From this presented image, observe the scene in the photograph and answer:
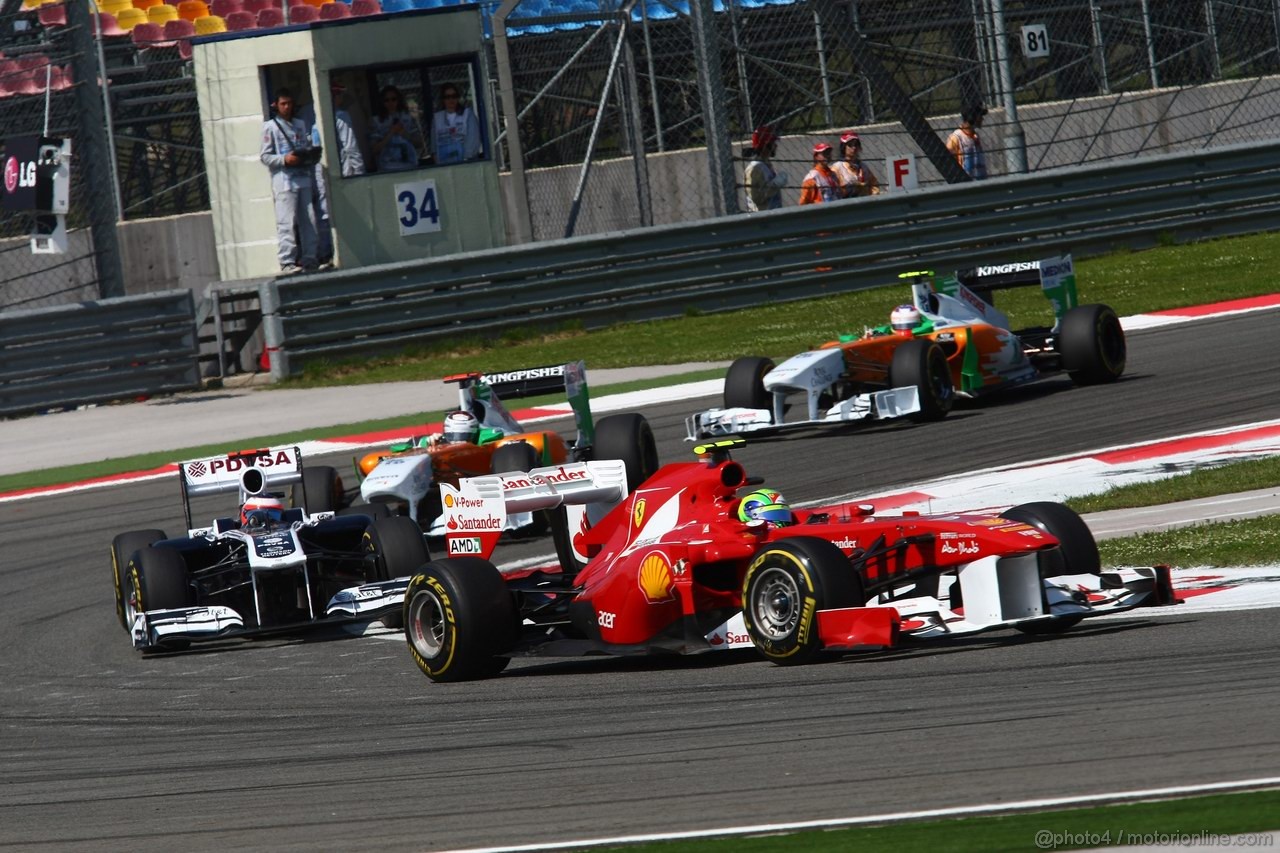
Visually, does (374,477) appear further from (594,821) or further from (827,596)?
(594,821)

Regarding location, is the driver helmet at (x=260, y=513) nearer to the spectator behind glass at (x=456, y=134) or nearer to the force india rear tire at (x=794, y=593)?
the force india rear tire at (x=794, y=593)

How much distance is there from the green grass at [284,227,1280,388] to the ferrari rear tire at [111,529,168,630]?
7.99 metres

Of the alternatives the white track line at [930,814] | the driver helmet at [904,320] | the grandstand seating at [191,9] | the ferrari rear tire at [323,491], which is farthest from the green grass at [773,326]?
the white track line at [930,814]

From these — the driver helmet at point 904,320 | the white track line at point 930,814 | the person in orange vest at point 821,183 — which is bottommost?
the white track line at point 930,814

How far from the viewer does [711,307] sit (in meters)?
20.7

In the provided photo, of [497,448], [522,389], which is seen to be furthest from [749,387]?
[497,448]

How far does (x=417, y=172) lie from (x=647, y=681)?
14.4 m

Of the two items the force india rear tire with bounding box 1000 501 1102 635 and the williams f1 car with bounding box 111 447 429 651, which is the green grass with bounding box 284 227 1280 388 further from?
the force india rear tire with bounding box 1000 501 1102 635

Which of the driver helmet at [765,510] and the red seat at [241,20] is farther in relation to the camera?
the red seat at [241,20]

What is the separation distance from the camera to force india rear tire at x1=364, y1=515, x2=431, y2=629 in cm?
1056

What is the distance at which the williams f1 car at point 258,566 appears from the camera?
10180mm

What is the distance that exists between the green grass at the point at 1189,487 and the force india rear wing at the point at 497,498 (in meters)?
3.12

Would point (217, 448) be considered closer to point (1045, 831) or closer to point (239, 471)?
point (239, 471)

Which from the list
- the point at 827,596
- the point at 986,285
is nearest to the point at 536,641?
the point at 827,596
